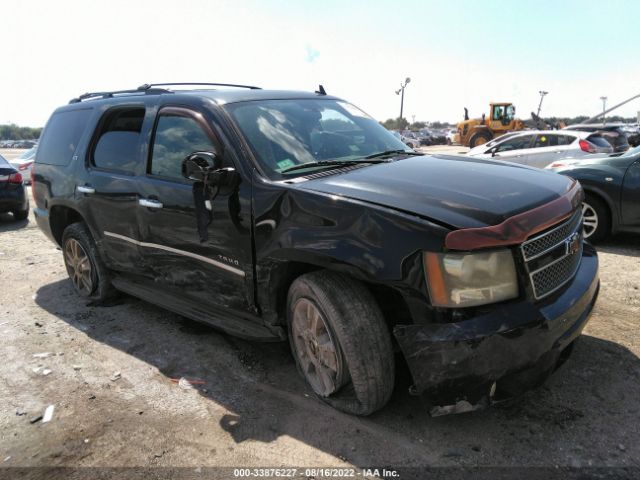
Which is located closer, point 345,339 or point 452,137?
point 345,339

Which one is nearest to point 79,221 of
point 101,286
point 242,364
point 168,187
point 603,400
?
point 101,286

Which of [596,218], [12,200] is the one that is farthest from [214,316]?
[12,200]

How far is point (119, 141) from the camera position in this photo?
167 inches

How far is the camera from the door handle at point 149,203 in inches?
143

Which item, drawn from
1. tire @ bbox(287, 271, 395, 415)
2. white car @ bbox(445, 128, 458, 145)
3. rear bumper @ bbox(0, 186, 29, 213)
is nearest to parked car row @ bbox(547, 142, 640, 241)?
tire @ bbox(287, 271, 395, 415)

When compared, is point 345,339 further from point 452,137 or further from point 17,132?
point 17,132

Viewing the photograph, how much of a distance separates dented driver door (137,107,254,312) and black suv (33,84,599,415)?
0.5 inches

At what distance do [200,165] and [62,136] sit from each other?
2.80 meters

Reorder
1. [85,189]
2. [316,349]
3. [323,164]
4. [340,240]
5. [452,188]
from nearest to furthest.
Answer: [340,240] → [452,188] → [316,349] → [323,164] → [85,189]

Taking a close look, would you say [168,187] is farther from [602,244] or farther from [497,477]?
[602,244]

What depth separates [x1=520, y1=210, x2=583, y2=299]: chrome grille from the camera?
2.45m

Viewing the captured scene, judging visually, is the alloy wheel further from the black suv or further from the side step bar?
the side step bar

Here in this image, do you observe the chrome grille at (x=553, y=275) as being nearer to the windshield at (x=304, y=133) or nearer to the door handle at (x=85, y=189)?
the windshield at (x=304, y=133)

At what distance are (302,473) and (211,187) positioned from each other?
5.63ft
